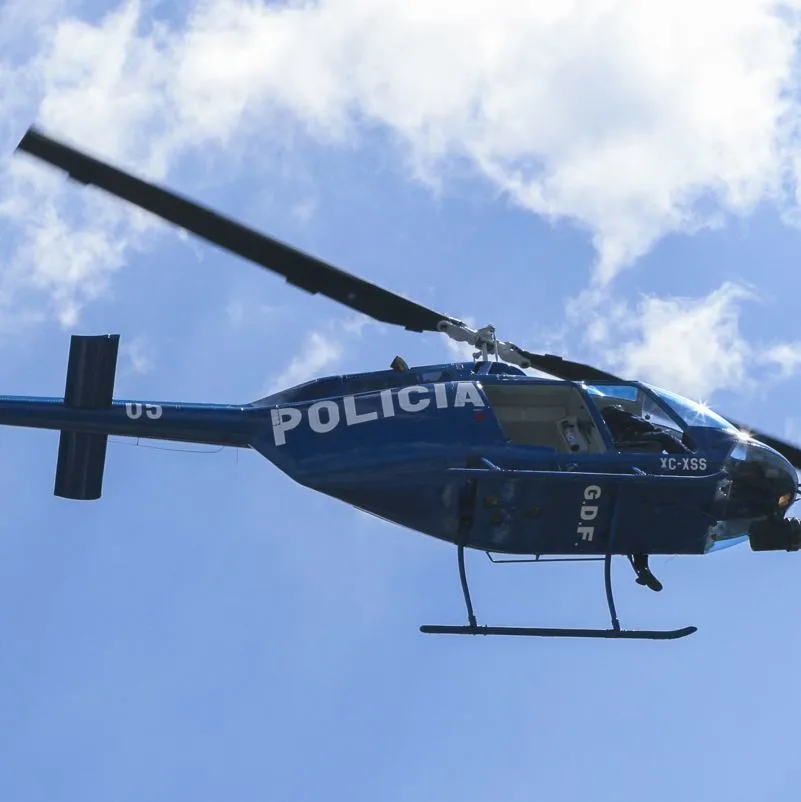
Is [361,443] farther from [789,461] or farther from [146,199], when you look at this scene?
[789,461]

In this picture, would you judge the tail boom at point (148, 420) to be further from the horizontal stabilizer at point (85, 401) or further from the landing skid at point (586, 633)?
the landing skid at point (586, 633)

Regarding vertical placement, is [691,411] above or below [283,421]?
above

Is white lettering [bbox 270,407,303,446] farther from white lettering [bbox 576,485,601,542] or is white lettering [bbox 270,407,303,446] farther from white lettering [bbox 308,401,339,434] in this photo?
white lettering [bbox 576,485,601,542]

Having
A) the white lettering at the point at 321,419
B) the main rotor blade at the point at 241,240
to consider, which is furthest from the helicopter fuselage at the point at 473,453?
the main rotor blade at the point at 241,240

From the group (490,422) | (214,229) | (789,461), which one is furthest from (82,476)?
(789,461)

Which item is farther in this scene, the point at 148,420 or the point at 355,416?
the point at 148,420

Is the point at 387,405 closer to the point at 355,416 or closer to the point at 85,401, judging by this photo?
the point at 355,416

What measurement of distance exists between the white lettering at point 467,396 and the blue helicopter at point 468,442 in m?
0.02

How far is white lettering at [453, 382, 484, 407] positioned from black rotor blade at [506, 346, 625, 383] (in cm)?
156

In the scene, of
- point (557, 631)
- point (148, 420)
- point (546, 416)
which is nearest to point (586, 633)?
point (557, 631)

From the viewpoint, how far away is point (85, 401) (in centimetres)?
1466

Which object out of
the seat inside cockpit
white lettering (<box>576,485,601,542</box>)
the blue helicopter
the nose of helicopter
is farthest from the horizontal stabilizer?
the nose of helicopter

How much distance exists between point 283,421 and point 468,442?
2149mm

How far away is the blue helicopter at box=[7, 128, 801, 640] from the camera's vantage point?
14.1 metres
